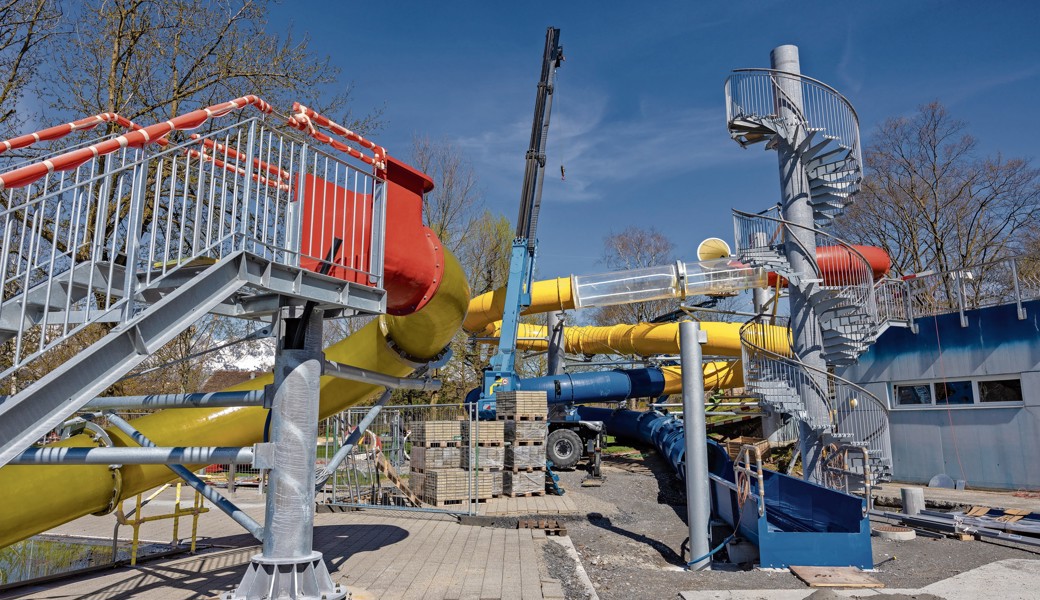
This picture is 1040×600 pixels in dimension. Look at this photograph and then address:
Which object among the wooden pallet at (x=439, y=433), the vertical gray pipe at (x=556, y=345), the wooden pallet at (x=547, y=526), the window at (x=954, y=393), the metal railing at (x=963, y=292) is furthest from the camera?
the vertical gray pipe at (x=556, y=345)

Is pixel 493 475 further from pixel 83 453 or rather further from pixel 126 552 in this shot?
pixel 83 453

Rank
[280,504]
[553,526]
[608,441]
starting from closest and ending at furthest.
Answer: [280,504]
[553,526]
[608,441]

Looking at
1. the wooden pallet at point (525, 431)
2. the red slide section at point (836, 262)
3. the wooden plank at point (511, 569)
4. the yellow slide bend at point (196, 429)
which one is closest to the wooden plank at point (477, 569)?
the wooden plank at point (511, 569)

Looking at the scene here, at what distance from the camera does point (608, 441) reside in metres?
23.0

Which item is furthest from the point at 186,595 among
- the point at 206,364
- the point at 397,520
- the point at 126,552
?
the point at 206,364

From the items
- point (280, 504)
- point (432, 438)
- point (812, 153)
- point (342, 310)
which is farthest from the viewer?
point (812, 153)

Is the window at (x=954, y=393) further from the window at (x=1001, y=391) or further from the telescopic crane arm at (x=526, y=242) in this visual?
the telescopic crane arm at (x=526, y=242)

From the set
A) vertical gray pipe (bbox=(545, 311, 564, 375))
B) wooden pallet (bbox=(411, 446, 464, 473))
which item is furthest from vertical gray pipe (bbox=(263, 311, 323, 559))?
vertical gray pipe (bbox=(545, 311, 564, 375))

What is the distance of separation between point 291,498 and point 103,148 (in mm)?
2528

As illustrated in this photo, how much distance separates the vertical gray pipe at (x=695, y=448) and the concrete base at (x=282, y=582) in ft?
18.7

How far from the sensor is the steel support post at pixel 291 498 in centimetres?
443

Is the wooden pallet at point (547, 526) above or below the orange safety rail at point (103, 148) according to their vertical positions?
below

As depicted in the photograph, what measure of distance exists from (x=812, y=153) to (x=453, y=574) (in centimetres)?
1259

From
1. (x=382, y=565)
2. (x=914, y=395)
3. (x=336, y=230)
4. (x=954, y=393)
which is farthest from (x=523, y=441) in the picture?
(x=954, y=393)
